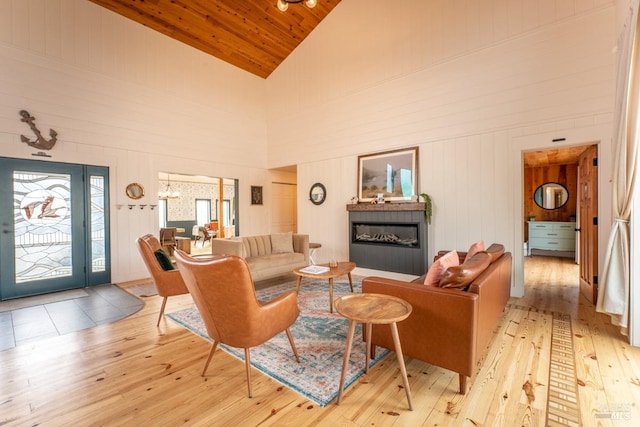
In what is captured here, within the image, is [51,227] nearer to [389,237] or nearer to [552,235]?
[389,237]

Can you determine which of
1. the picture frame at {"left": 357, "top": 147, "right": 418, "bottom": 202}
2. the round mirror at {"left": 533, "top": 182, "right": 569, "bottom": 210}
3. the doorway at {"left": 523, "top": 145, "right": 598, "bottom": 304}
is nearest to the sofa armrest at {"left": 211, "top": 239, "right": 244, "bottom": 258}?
the picture frame at {"left": 357, "top": 147, "right": 418, "bottom": 202}

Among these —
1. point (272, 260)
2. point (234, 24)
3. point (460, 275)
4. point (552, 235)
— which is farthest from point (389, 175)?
point (552, 235)

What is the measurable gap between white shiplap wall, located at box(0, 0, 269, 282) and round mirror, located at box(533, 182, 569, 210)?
805 cm

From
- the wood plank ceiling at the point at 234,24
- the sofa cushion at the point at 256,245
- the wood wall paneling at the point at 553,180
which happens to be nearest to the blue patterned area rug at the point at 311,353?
the sofa cushion at the point at 256,245

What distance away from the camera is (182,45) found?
5984 millimetres

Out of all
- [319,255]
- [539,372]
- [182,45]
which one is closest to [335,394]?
[539,372]

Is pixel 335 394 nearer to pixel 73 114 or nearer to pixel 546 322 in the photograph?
pixel 546 322

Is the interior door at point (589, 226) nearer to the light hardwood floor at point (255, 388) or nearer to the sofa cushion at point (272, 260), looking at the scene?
the light hardwood floor at point (255, 388)

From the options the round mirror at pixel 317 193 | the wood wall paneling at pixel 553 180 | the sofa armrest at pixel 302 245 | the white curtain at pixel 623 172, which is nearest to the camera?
the white curtain at pixel 623 172

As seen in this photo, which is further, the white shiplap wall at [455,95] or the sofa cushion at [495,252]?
the white shiplap wall at [455,95]

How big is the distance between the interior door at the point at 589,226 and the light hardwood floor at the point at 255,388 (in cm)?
113

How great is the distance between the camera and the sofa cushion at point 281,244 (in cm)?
529

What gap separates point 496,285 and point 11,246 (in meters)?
6.57

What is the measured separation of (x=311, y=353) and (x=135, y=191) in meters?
4.93
